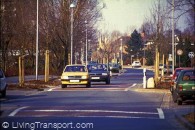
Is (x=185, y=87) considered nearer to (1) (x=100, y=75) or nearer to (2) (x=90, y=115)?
(2) (x=90, y=115)

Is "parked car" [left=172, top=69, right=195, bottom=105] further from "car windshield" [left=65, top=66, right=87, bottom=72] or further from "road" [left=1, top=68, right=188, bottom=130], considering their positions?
"car windshield" [left=65, top=66, right=87, bottom=72]

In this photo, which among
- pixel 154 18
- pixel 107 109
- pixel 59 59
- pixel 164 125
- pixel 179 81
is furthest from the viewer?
pixel 59 59

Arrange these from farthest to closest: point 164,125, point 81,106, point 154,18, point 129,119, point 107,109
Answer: point 154,18 < point 81,106 < point 107,109 < point 129,119 < point 164,125

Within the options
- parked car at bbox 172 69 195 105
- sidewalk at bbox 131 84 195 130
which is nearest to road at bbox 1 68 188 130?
sidewalk at bbox 131 84 195 130

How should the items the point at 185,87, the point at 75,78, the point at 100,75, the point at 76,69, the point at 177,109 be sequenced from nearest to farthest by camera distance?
the point at 177,109, the point at 185,87, the point at 75,78, the point at 76,69, the point at 100,75

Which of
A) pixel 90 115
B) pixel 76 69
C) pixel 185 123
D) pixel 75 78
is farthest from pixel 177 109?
pixel 76 69

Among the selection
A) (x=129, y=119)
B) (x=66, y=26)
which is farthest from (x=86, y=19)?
(x=129, y=119)

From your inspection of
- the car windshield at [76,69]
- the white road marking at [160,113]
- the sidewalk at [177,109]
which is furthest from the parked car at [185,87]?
the car windshield at [76,69]

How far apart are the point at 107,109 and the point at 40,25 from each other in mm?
36014

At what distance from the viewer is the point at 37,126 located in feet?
46.9

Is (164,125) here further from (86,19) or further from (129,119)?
(86,19)

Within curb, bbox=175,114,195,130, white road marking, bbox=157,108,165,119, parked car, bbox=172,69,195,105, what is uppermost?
parked car, bbox=172,69,195,105

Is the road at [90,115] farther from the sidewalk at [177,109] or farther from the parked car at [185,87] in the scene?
the parked car at [185,87]

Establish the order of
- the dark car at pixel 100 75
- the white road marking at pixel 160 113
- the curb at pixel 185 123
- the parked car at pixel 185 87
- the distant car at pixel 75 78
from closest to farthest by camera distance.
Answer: the curb at pixel 185 123, the white road marking at pixel 160 113, the parked car at pixel 185 87, the distant car at pixel 75 78, the dark car at pixel 100 75
